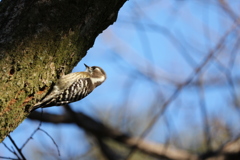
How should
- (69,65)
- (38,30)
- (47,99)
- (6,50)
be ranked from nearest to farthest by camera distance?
(6,50) < (38,30) < (69,65) < (47,99)

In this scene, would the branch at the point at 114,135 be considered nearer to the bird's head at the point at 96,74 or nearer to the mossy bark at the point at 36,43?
the bird's head at the point at 96,74

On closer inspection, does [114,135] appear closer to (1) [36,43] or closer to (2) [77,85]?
(2) [77,85]

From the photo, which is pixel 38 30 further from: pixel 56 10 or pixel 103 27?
pixel 103 27

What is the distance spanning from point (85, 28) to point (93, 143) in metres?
3.93

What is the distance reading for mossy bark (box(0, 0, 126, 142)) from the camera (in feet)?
7.71

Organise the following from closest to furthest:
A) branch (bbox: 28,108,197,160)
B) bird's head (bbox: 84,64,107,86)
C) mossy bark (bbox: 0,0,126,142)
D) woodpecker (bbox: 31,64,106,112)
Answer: mossy bark (bbox: 0,0,126,142)
woodpecker (bbox: 31,64,106,112)
bird's head (bbox: 84,64,107,86)
branch (bbox: 28,108,197,160)

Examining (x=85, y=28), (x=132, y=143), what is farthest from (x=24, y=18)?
(x=132, y=143)

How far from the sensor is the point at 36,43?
246 cm

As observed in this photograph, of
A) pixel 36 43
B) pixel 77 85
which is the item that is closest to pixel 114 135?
pixel 77 85

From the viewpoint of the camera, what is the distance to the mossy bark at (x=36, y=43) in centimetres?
235

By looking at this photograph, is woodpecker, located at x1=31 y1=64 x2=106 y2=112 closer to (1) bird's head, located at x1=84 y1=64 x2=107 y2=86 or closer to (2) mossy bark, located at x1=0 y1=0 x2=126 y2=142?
(1) bird's head, located at x1=84 y1=64 x2=107 y2=86

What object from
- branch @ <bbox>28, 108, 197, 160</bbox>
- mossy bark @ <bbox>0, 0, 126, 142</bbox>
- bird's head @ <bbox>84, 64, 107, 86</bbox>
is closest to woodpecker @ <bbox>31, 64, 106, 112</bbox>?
bird's head @ <bbox>84, 64, 107, 86</bbox>

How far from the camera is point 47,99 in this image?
3.24m

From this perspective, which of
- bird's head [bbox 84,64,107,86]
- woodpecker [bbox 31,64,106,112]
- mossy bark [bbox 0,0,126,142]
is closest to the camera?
mossy bark [bbox 0,0,126,142]
